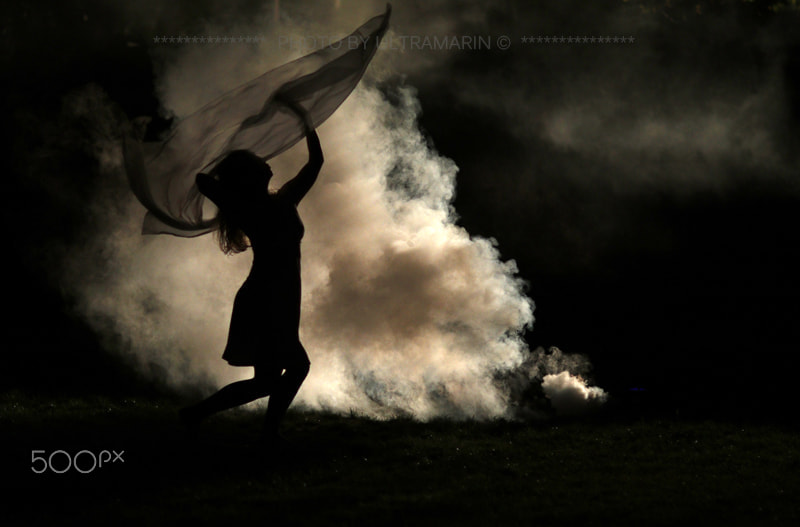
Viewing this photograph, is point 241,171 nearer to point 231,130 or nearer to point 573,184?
point 231,130

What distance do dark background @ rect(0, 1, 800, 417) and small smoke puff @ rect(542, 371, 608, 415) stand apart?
5.52 ft

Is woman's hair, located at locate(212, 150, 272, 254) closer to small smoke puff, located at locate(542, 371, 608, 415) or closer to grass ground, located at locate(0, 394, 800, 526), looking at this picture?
grass ground, located at locate(0, 394, 800, 526)

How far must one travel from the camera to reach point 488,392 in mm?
Answer: 8023

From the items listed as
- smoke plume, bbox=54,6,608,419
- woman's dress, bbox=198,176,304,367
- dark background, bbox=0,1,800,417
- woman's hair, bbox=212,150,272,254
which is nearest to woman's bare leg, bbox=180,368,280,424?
woman's dress, bbox=198,176,304,367

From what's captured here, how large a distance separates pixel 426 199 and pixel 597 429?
323 centimetres

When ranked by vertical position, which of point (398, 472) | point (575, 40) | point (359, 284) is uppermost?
point (575, 40)

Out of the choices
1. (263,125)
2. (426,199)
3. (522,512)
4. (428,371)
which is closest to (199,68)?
(426,199)

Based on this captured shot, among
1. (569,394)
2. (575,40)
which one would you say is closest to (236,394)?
(569,394)

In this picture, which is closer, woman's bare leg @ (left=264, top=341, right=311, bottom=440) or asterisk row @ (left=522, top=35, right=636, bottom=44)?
woman's bare leg @ (left=264, top=341, right=311, bottom=440)

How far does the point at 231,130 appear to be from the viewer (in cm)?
642

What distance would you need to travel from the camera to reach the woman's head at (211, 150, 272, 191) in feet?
19.7

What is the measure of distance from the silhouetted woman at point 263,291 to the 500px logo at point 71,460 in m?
0.57

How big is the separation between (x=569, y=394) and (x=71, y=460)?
14.4 feet

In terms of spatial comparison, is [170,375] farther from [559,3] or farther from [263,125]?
[559,3]
